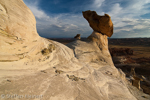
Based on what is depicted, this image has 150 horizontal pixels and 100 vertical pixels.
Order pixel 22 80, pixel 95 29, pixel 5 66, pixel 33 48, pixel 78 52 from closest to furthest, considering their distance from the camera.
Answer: pixel 22 80 < pixel 5 66 < pixel 33 48 < pixel 78 52 < pixel 95 29

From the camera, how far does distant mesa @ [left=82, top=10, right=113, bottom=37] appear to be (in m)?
7.27

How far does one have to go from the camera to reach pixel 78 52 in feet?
17.8

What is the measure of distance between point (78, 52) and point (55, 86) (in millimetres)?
3665

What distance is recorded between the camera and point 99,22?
771 centimetres

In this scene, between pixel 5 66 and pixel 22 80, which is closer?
pixel 22 80

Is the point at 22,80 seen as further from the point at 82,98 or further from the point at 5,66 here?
the point at 82,98

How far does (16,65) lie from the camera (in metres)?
2.01

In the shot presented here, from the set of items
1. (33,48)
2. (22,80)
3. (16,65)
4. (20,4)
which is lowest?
(22,80)

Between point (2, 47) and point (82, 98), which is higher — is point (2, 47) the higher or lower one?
the higher one

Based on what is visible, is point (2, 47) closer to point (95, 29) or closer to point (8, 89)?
point (8, 89)

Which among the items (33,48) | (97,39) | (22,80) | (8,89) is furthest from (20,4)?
(97,39)

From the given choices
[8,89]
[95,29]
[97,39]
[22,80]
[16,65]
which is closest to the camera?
[8,89]

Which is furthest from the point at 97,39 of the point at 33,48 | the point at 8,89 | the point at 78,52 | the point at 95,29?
the point at 8,89

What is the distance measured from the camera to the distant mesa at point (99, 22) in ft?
23.8
